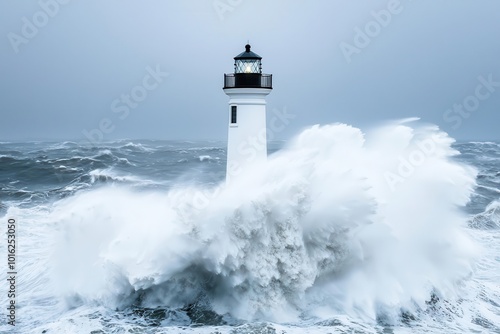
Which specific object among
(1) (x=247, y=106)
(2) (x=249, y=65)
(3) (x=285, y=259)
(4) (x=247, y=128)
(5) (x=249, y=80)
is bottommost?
(3) (x=285, y=259)

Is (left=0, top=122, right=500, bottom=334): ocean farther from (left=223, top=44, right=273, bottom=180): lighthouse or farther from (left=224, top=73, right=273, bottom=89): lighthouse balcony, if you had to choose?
(left=224, top=73, right=273, bottom=89): lighthouse balcony

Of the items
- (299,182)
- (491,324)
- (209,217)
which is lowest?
(491,324)

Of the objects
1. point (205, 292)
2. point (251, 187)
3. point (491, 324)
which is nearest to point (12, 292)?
point (205, 292)

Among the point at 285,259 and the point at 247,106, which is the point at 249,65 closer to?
the point at 247,106

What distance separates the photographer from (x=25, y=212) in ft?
55.1

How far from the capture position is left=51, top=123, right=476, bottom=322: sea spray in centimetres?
920

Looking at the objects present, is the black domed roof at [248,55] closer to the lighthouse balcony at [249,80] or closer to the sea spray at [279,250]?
the lighthouse balcony at [249,80]

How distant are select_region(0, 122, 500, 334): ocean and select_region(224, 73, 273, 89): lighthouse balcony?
58.2 inches

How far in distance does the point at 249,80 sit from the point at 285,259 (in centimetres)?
382

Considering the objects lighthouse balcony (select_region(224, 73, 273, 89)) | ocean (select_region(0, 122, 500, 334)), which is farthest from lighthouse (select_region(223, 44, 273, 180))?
ocean (select_region(0, 122, 500, 334))

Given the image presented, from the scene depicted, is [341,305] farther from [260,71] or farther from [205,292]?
[260,71]

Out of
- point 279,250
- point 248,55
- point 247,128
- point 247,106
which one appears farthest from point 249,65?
point 279,250

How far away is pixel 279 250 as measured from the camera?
9336 mm

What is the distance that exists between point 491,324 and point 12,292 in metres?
8.73
